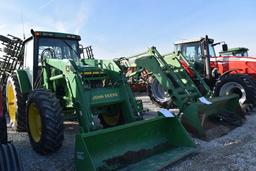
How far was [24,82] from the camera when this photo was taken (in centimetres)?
722

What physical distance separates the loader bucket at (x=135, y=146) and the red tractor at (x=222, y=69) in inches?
151

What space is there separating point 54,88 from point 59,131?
1.51m

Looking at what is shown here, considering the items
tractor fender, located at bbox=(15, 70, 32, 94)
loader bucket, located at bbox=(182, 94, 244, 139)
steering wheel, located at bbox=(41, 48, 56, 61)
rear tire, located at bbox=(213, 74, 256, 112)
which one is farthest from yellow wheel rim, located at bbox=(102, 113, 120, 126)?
rear tire, located at bbox=(213, 74, 256, 112)

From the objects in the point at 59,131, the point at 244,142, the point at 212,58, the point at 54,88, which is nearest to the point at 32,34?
the point at 54,88

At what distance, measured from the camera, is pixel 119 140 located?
4.90 m

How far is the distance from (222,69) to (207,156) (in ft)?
20.2

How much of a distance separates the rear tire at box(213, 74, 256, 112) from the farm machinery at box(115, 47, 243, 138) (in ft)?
3.10

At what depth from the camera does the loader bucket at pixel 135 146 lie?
4385 millimetres

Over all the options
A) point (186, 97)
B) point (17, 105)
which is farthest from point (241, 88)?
point (17, 105)

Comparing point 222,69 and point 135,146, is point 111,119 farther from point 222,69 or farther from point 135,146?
point 222,69

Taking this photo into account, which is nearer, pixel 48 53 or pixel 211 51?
pixel 48 53

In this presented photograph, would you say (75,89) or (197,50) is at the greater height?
(197,50)

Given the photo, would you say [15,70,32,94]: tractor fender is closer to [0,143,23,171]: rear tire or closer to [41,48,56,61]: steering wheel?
[41,48,56,61]: steering wheel

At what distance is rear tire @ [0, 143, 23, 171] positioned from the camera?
333 cm
